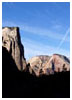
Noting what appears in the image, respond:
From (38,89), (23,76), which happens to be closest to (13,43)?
(23,76)

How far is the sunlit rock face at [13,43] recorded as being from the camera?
278 ft

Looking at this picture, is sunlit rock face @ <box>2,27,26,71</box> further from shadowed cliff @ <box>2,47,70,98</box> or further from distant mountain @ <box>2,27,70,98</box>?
shadowed cliff @ <box>2,47,70,98</box>

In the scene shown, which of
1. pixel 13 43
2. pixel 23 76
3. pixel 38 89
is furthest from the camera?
pixel 13 43

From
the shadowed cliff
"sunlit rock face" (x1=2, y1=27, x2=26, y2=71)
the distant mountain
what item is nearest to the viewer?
the shadowed cliff

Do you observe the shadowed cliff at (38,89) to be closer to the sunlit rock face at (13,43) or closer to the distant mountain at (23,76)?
the distant mountain at (23,76)

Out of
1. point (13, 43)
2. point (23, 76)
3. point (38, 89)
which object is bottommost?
point (38, 89)

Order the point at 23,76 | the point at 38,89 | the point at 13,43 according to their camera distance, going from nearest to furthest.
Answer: the point at 38,89 < the point at 23,76 < the point at 13,43

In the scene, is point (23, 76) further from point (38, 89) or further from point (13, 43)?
point (13, 43)

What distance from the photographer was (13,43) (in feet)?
303

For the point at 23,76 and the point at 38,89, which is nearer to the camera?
the point at 38,89

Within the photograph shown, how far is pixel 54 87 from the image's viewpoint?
26.1 metres

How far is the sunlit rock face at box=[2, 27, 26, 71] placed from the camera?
3331 inches

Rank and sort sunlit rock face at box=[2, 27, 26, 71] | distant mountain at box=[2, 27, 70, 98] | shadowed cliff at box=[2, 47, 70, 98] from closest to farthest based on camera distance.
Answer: shadowed cliff at box=[2, 47, 70, 98] → distant mountain at box=[2, 27, 70, 98] → sunlit rock face at box=[2, 27, 26, 71]

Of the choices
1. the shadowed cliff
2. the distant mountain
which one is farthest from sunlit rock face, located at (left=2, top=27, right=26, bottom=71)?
the shadowed cliff
